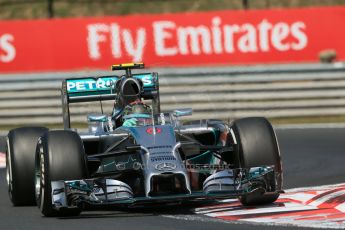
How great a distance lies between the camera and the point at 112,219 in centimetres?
1010

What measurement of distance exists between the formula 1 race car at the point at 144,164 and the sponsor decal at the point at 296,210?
170 millimetres

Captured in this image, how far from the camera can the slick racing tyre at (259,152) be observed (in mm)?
10516

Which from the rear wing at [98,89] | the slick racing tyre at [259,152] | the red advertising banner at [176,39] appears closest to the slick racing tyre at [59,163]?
the slick racing tyre at [259,152]

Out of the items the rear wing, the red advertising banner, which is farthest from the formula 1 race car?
the red advertising banner

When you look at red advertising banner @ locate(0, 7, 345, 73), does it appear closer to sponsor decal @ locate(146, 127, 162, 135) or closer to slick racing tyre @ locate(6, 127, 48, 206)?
slick racing tyre @ locate(6, 127, 48, 206)

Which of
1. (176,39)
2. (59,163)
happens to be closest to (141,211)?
(59,163)

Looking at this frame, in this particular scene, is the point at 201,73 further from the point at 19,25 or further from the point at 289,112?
the point at 19,25

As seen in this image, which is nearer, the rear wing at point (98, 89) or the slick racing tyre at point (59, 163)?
the slick racing tyre at point (59, 163)

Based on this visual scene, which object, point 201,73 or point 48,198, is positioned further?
point 201,73

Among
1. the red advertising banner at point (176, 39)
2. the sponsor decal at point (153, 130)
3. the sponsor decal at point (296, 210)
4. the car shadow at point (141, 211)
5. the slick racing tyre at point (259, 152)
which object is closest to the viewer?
the sponsor decal at point (296, 210)

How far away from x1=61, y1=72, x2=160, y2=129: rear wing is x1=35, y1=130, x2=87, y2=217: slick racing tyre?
2.41m

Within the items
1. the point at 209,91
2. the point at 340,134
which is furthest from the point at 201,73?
the point at 340,134

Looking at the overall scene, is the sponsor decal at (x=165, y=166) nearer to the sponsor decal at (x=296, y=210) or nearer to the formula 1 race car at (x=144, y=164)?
the formula 1 race car at (x=144, y=164)

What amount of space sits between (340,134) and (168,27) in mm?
8606
